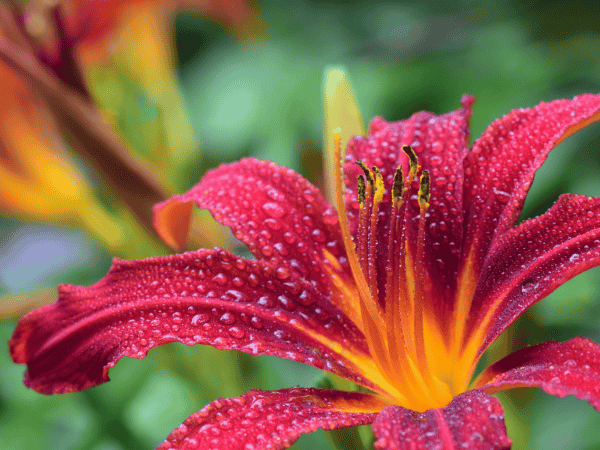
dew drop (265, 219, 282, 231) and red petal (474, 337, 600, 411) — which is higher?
dew drop (265, 219, 282, 231)

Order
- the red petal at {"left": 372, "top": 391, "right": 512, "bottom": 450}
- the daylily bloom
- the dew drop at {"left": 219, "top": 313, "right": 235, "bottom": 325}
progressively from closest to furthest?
the red petal at {"left": 372, "top": 391, "right": 512, "bottom": 450} → the dew drop at {"left": 219, "top": 313, "right": 235, "bottom": 325} → the daylily bloom

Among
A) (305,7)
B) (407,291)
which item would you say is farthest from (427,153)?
(305,7)

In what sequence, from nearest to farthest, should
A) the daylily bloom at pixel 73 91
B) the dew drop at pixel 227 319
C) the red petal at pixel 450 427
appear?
the red petal at pixel 450 427
the dew drop at pixel 227 319
the daylily bloom at pixel 73 91

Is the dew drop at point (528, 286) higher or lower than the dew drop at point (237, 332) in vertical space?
higher

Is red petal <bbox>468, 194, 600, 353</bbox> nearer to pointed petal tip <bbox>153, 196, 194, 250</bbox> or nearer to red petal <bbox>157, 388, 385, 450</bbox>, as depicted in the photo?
red petal <bbox>157, 388, 385, 450</bbox>

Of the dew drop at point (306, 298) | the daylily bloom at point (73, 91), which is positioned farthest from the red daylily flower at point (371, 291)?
the daylily bloom at point (73, 91)

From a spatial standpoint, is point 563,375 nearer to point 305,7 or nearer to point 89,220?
point 89,220

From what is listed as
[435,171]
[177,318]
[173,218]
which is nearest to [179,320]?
[177,318]

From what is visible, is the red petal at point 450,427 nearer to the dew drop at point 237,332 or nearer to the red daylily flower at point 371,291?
the red daylily flower at point 371,291

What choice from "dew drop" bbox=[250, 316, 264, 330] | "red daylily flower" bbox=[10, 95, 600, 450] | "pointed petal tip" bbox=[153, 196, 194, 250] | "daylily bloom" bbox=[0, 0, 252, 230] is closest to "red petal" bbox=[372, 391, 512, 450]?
"red daylily flower" bbox=[10, 95, 600, 450]
